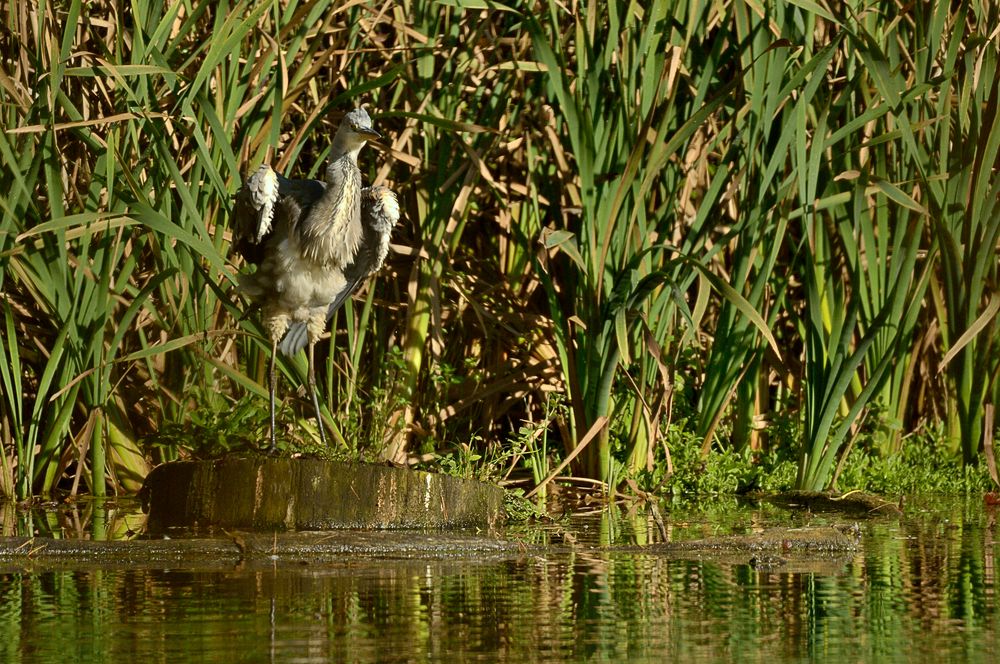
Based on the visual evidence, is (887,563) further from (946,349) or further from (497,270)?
(497,270)

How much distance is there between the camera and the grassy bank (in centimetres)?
556

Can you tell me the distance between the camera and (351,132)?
222 inches

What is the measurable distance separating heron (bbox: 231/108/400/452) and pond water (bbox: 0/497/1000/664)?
1.48 metres

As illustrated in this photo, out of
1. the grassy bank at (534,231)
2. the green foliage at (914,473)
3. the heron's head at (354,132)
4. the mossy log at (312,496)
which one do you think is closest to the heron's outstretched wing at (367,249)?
the grassy bank at (534,231)

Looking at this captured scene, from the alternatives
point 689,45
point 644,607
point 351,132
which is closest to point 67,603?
point 644,607

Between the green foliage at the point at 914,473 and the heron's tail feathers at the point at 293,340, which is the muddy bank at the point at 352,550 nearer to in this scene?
the heron's tail feathers at the point at 293,340

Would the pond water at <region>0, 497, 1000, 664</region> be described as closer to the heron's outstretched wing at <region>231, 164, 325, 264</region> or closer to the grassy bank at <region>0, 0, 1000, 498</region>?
the grassy bank at <region>0, 0, 1000, 498</region>

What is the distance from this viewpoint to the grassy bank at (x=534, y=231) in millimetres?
5559

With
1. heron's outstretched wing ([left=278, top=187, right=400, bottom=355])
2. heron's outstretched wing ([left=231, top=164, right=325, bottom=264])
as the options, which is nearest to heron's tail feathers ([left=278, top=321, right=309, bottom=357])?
heron's outstretched wing ([left=278, top=187, right=400, bottom=355])

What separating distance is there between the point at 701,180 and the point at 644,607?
140 inches

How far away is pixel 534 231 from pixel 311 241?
1.28m

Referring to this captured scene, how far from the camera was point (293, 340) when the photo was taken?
5.77m

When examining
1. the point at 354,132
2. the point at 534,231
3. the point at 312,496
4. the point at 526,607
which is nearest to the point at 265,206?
the point at 354,132

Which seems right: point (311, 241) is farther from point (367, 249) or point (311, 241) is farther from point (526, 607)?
point (526, 607)
